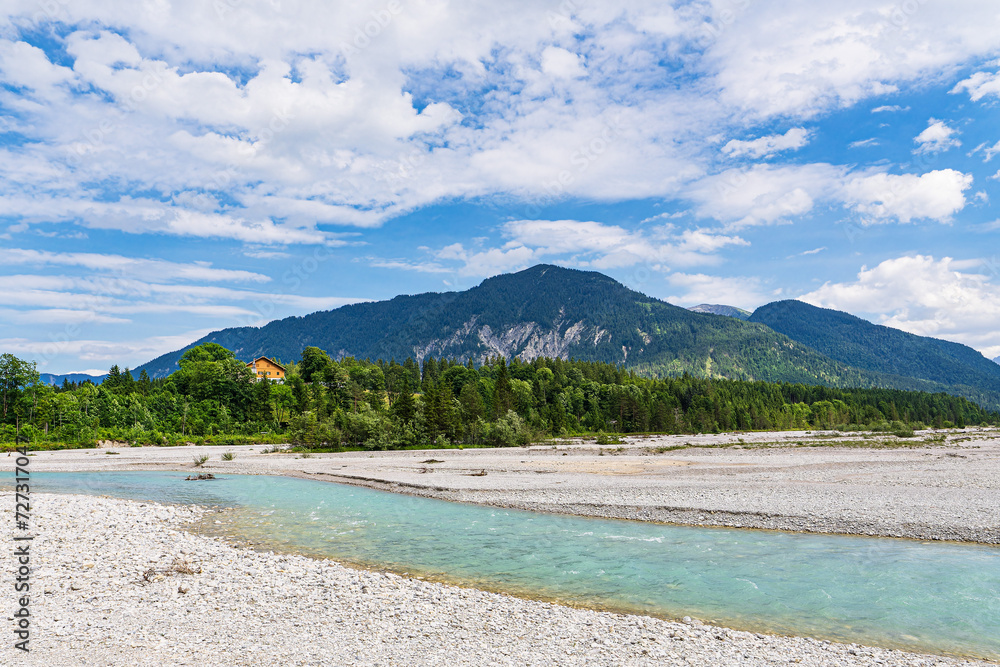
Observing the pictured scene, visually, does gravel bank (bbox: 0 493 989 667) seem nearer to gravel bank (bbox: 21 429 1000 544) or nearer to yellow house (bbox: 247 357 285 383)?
gravel bank (bbox: 21 429 1000 544)

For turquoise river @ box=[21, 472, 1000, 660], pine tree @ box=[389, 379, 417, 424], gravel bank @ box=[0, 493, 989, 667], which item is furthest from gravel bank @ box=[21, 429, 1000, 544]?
gravel bank @ box=[0, 493, 989, 667]

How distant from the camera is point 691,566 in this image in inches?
704

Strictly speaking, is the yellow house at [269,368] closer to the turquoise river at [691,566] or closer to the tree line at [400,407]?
the tree line at [400,407]

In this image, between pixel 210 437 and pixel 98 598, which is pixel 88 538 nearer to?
pixel 98 598

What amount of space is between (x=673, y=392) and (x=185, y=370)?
12463 cm

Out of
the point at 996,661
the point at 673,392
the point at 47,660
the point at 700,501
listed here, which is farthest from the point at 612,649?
the point at 673,392

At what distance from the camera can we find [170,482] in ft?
140

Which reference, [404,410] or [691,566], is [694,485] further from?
[404,410]

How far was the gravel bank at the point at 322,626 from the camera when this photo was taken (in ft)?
34.2

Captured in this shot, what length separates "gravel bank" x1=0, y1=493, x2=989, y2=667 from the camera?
10.4 meters

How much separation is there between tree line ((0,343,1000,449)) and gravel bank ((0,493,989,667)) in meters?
57.2

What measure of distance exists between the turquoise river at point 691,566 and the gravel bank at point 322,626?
4.88 ft

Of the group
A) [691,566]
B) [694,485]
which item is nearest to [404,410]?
[694,485]

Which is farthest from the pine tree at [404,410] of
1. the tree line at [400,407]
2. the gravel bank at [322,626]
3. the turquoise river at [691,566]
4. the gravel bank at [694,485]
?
the gravel bank at [322,626]
